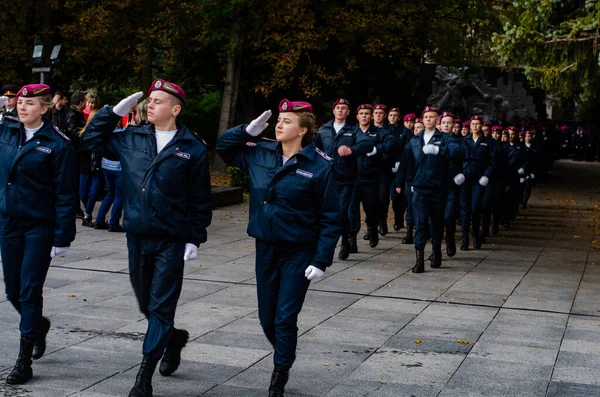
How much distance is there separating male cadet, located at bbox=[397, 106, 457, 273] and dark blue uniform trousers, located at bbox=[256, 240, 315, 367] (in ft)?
20.2

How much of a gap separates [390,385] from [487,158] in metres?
9.87

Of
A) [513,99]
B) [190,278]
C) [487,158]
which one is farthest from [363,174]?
[513,99]

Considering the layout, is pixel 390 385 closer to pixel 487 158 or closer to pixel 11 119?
pixel 11 119

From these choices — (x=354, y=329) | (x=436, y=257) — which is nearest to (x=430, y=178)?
(x=436, y=257)

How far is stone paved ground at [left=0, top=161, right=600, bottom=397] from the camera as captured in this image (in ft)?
21.5

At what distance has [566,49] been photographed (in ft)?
62.9

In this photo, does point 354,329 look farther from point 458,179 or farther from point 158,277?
point 458,179

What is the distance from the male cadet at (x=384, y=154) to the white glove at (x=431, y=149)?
5.14 feet

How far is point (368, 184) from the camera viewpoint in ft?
46.9

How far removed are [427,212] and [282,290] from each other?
258 inches

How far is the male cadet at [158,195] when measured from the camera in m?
6.04

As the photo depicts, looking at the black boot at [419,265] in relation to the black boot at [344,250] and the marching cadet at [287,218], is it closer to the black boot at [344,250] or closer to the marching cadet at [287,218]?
the black boot at [344,250]

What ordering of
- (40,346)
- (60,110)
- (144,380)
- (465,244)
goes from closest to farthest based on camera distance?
(144,380), (40,346), (465,244), (60,110)

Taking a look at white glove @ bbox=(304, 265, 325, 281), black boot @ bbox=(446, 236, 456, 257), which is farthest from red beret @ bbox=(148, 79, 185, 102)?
black boot @ bbox=(446, 236, 456, 257)
